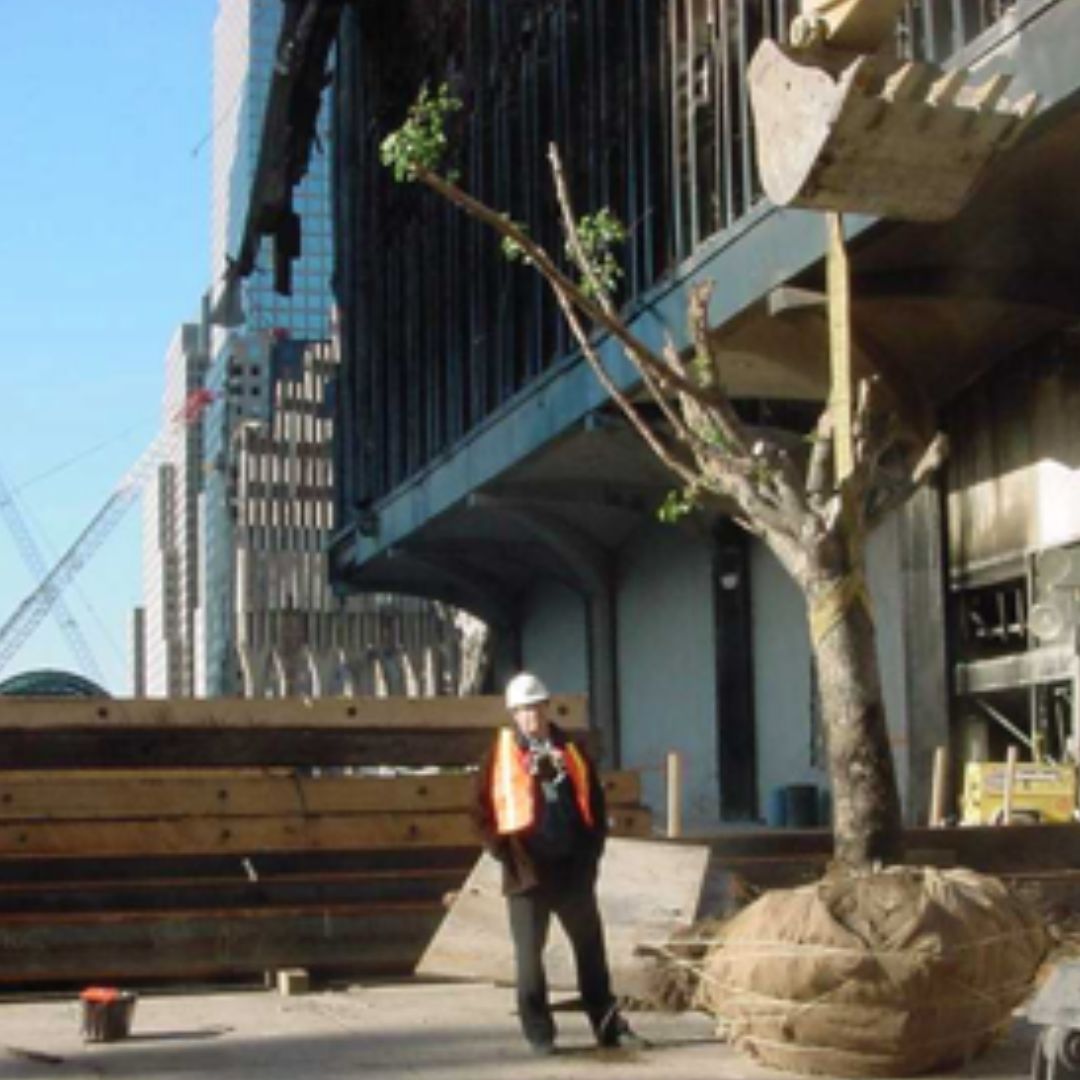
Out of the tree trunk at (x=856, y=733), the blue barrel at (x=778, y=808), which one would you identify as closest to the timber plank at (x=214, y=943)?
the tree trunk at (x=856, y=733)

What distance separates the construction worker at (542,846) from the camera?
9367mm

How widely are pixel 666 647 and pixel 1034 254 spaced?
12922 millimetres

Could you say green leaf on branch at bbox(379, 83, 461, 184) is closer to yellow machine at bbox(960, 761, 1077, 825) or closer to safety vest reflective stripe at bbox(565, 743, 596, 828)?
safety vest reflective stripe at bbox(565, 743, 596, 828)

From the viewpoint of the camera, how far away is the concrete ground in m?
9.01

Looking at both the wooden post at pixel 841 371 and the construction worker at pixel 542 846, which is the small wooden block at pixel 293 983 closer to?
the construction worker at pixel 542 846

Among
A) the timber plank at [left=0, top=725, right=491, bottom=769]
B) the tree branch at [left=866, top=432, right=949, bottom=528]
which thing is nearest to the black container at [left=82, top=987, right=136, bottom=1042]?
the timber plank at [left=0, top=725, right=491, bottom=769]

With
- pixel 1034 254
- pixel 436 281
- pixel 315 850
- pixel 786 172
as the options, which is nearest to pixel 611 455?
pixel 436 281

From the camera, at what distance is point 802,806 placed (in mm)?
24562

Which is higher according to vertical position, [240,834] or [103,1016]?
[240,834]

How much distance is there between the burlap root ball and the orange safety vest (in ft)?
3.10

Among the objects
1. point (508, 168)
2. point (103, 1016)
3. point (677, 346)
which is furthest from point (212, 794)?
point (508, 168)

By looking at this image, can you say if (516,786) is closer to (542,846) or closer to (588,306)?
(542,846)

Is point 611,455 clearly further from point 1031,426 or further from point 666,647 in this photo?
point 1031,426

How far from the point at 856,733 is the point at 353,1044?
302 centimetres
